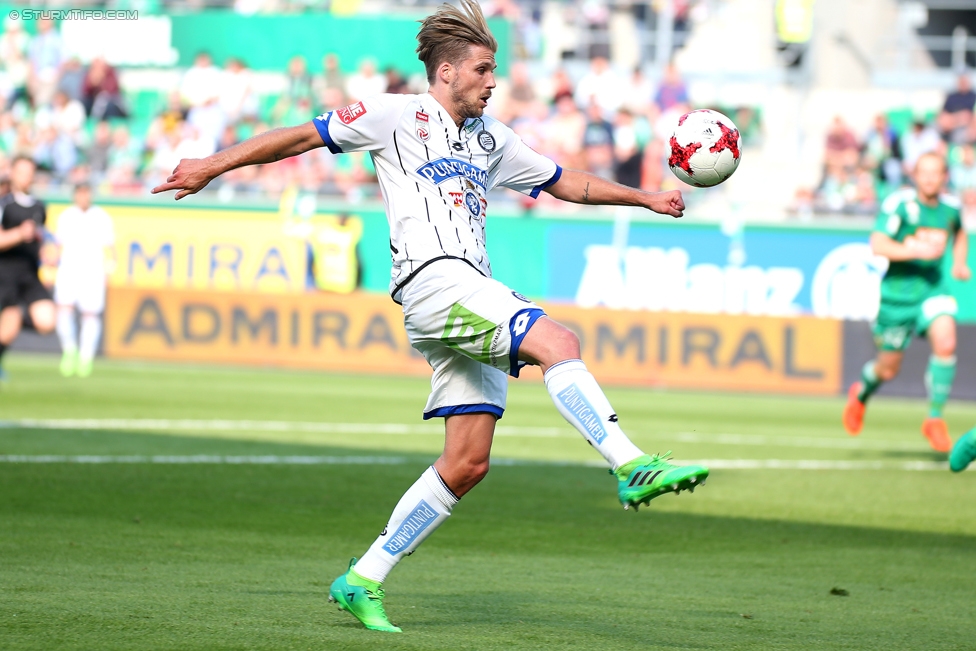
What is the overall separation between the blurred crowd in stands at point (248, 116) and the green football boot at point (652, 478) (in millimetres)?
18271

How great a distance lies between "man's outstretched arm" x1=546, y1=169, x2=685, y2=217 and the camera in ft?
18.5

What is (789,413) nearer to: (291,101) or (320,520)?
(320,520)

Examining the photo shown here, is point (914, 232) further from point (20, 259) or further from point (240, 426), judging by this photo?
point (20, 259)

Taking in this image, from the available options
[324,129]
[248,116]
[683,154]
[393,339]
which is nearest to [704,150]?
[683,154]

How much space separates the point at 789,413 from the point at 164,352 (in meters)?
9.70

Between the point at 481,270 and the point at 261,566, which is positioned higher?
the point at 481,270

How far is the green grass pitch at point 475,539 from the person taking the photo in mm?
5426

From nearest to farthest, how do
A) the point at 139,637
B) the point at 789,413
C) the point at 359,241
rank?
1. the point at 139,637
2. the point at 789,413
3. the point at 359,241

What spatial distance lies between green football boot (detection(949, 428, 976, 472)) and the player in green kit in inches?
124

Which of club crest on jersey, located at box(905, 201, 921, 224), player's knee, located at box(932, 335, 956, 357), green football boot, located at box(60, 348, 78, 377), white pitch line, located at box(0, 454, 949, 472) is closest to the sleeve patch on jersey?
club crest on jersey, located at box(905, 201, 921, 224)

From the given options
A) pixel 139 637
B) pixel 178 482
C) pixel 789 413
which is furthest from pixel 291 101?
pixel 139 637

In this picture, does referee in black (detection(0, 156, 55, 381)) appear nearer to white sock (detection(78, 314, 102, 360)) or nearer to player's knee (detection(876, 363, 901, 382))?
white sock (detection(78, 314, 102, 360))

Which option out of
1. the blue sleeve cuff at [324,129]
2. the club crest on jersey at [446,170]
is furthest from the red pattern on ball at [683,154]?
the blue sleeve cuff at [324,129]

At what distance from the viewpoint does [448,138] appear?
5449 millimetres
